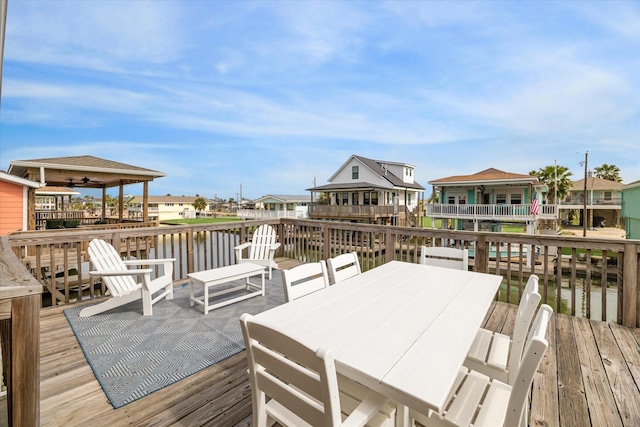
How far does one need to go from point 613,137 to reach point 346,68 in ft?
89.3

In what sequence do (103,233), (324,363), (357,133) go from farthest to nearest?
(357,133)
(103,233)
(324,363)

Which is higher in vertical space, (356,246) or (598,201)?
(598,201)

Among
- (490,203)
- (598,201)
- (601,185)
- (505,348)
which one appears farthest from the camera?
(601,185)

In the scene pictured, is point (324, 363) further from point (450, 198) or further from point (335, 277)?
point (450, 198)

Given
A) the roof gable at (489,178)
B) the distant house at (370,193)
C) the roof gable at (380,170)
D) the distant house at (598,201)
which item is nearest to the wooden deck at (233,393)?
the roof gable at (489,178)

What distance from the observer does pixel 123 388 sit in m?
2.03

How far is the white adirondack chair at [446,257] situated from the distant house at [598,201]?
30607 mm

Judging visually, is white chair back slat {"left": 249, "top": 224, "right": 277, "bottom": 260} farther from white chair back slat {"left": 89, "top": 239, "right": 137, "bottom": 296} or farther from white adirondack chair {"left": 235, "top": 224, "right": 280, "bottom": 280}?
white chair back slat {"left": 89, "top": 239, "right": 137, "bottom": 296}

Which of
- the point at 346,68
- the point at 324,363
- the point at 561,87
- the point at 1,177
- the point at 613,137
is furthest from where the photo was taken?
the point at 613,137

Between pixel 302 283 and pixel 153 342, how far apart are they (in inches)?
70.7

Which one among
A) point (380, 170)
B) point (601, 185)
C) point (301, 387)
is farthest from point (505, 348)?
point (601, 185)

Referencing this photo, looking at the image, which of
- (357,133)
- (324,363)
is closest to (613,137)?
(357,133)

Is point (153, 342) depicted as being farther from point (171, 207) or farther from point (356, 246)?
point (171, 207)

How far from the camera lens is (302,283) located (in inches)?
76.0
